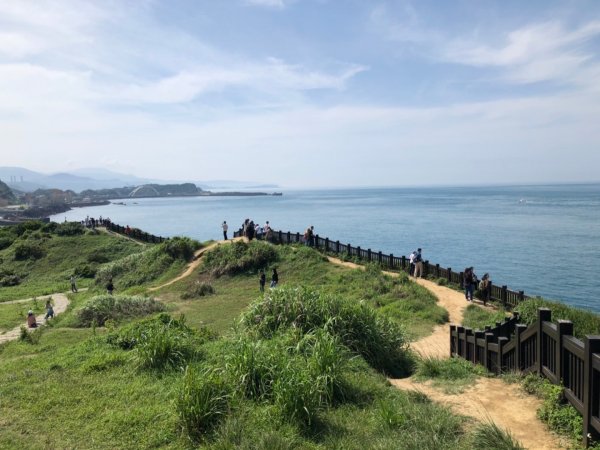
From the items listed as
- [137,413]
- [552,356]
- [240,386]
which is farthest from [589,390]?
[137,413]

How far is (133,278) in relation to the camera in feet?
102

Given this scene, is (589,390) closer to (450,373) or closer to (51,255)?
(450,373)

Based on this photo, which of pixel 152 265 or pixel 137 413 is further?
pixel 152 265

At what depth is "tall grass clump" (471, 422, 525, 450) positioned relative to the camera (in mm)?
5371

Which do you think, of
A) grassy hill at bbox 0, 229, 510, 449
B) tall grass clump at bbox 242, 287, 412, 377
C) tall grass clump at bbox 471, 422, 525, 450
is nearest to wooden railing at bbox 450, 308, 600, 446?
tall grass clump at bbox 471, 422, 525, 450

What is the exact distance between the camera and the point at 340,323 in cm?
1023

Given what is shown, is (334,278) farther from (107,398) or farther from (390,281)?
(107,398)

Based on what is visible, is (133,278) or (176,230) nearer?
(133,278)

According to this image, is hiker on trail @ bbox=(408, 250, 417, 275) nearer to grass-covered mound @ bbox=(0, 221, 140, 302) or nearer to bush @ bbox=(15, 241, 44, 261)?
grass-covered mound @ bbox=(0, 221, 140, 302)

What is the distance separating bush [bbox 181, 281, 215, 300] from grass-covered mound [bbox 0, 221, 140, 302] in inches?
571

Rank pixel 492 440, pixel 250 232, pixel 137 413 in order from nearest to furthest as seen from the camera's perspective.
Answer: pixel 492 440, pixel 137 413, pixel 250 232

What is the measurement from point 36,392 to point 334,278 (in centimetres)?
1600

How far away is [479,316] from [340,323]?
321 inches

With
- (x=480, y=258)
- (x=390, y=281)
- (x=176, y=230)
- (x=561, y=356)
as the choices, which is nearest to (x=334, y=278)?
(x=390, y=281)
